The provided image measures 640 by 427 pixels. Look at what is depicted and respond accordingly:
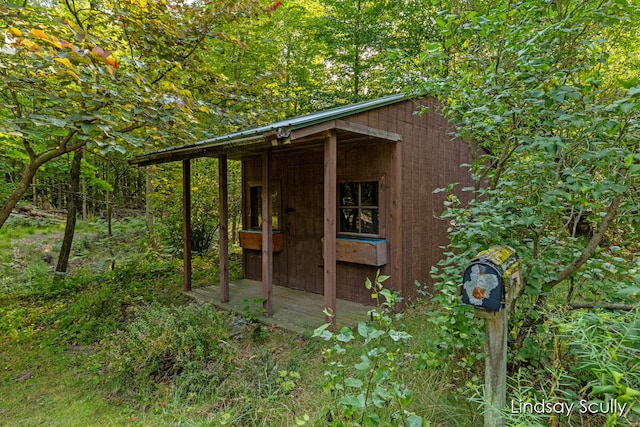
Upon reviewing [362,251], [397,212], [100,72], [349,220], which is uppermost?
[100,72]

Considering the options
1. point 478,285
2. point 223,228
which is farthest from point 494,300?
point 223,228

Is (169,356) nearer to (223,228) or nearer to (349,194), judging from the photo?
→ (223,228)

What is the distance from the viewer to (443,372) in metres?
2.32

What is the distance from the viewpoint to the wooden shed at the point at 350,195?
12.6 ft

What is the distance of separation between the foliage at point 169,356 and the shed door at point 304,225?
238 cm

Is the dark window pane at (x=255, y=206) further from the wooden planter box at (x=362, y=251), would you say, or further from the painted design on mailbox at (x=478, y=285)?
the painted design on mailbox at (x=478, y=285)

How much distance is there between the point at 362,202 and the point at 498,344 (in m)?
3.38

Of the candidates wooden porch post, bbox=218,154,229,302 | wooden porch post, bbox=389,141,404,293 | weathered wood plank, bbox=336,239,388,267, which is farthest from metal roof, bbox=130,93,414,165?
weathered wood plank, bbox=336,239,388,267

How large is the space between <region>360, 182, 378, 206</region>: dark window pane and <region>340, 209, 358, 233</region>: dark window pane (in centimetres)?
22

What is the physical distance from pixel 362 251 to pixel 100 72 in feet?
11.4

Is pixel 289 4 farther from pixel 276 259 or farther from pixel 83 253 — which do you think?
pixel 83 253

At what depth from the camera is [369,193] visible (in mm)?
4754

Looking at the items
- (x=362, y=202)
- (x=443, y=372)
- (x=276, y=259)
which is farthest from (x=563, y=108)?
(x=276, y=259)

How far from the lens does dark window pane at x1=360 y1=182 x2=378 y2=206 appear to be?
4691mm
